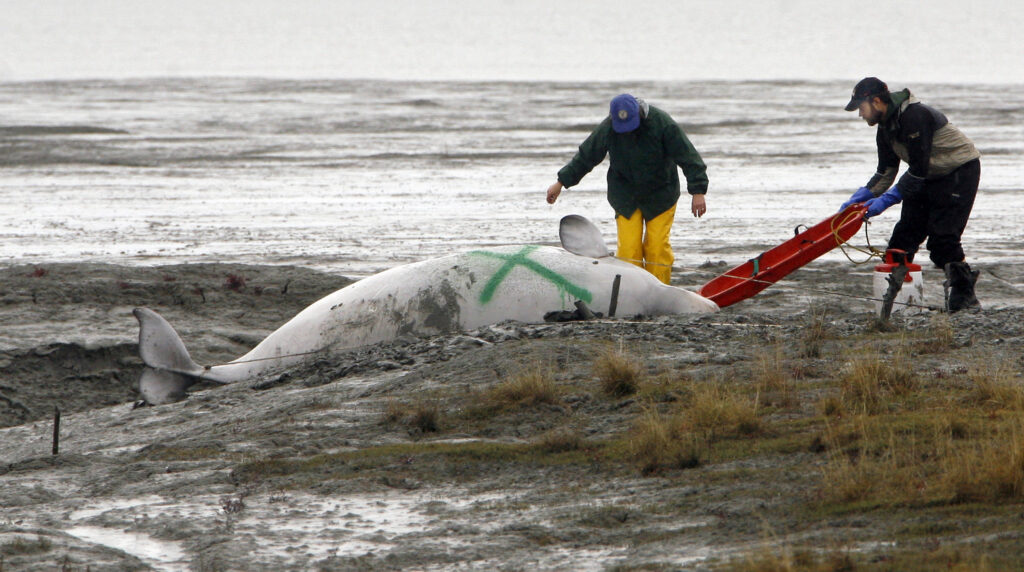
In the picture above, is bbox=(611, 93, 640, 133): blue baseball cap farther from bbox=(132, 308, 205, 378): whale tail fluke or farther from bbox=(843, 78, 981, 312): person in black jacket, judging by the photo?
bbox=(132, 308, 205, 378): whale tail fluke

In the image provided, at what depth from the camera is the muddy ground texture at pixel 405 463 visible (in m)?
5.02

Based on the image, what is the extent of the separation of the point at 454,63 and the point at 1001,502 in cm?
4185

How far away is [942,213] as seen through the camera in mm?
8922

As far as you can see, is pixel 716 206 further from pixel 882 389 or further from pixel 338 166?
pixel 882 389

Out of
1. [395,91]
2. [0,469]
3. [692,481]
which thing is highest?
[395,91]

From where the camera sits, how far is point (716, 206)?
16297 mm

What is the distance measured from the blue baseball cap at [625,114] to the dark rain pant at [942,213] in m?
2.01

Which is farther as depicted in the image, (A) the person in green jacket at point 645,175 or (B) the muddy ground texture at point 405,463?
(A) the person in green jacket at point 645,175

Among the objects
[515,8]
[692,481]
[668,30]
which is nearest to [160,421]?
[692,481]

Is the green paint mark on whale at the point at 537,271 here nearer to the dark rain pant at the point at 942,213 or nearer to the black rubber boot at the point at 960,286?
the dark rain pant at the point at 942,213

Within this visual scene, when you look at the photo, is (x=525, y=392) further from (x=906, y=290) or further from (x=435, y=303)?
(x=906, y=290)

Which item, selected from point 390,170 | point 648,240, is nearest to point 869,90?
point 648,240

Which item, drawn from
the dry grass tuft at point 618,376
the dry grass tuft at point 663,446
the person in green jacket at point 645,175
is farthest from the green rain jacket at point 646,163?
the dry grass tuft at point 663,446

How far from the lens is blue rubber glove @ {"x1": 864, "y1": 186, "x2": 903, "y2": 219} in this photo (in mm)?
8648
